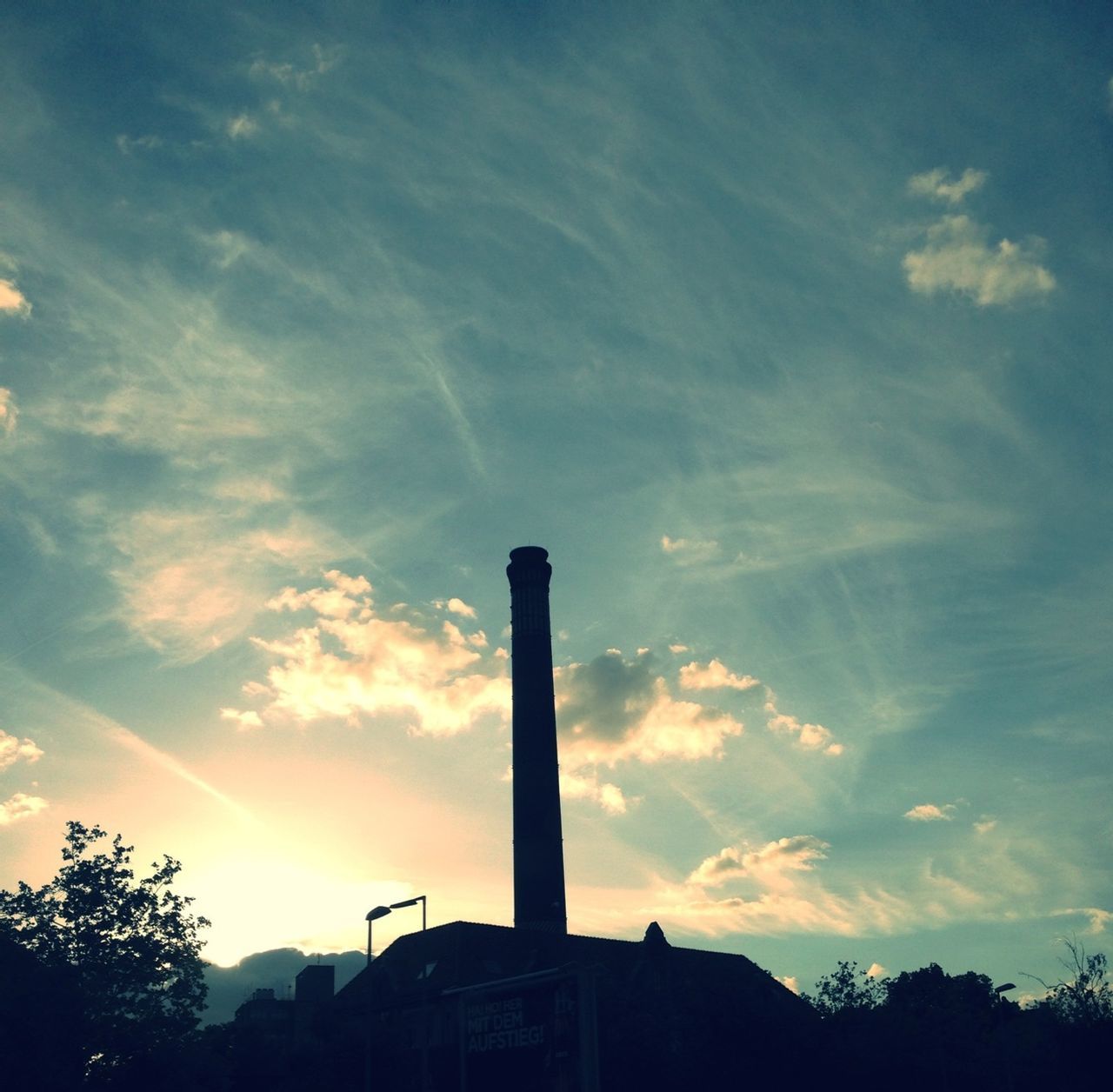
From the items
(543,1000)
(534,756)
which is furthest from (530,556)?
(543,1000)

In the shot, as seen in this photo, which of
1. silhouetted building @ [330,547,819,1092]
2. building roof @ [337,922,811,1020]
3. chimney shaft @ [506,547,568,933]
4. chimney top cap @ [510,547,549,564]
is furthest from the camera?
chimney top cap @ [510,547,549,564]

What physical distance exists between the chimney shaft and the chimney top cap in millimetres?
56

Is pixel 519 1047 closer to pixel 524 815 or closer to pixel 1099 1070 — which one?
pixel 524 815

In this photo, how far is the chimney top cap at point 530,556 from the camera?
71.6m

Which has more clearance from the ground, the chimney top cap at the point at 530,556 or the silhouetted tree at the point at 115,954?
the chimney top cap at the point at 530,556

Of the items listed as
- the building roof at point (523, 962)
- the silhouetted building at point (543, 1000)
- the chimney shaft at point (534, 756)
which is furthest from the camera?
the chimney shaft at point (534, 756)

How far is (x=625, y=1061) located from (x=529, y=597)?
1327 inches

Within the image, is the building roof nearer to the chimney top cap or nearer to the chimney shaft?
the chimney shaft

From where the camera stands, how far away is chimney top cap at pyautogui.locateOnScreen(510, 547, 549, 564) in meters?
71.6

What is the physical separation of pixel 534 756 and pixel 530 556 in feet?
44.2

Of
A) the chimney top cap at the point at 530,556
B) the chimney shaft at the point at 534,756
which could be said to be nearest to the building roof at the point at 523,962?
the chimney shaft at the point at 534,756

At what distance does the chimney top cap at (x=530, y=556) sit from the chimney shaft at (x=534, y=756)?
0.18 ft

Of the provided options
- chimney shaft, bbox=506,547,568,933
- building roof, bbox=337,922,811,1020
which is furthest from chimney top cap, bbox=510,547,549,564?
building roof, bbox=337,922,811,1020

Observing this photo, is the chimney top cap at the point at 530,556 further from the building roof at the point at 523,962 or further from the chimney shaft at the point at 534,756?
the building roof at the point at 523,962
